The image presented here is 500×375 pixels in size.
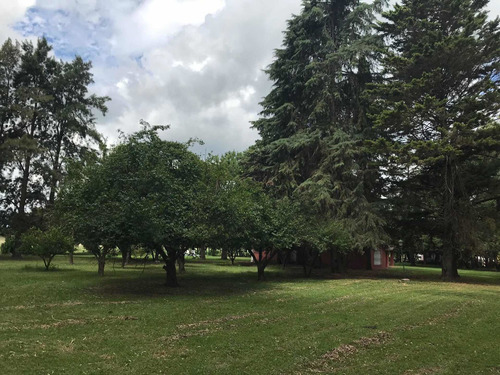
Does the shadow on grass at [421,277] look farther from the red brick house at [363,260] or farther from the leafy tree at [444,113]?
the red brick house at [363,260]

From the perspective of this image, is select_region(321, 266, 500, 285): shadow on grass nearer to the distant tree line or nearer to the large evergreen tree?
the distant tree line

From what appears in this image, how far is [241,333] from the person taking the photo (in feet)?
25.4

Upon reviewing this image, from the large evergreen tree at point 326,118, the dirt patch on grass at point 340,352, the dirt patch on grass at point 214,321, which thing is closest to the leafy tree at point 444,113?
the large evergreen tree at point 326,118

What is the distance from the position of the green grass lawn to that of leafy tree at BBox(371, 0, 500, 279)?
912 centimetres

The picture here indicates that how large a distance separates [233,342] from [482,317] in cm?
722

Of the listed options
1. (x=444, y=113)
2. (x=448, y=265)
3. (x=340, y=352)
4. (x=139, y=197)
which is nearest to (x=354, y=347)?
(x=340, y=352)

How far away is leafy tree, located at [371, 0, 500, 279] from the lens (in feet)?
65.6

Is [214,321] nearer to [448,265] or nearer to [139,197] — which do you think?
[139,197]

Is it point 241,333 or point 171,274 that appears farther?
point 171,274

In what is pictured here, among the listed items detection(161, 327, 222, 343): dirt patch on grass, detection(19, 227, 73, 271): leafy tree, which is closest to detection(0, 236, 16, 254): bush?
detection(19, 227, 73, 271): leafy tree

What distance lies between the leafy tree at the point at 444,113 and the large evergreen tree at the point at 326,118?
2.22 metres

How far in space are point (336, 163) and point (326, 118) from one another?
14.9 ft

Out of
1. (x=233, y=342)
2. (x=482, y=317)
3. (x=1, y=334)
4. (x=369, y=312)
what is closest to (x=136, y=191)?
(x=1, y=334)

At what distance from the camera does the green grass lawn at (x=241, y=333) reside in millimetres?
5777
